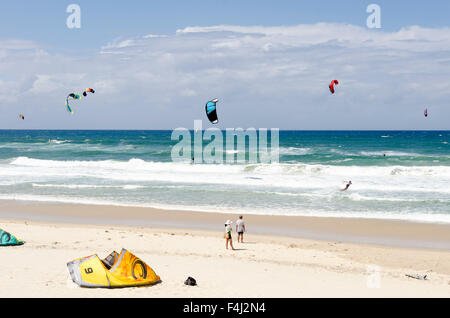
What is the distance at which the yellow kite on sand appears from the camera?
784 centimetres

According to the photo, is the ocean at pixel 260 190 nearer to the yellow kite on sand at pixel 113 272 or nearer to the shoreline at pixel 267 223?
the shoreline at pixel 267 223

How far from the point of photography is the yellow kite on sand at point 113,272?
7840 millimetres

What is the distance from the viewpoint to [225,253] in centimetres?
1128

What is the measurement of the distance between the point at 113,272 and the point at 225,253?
3914mm

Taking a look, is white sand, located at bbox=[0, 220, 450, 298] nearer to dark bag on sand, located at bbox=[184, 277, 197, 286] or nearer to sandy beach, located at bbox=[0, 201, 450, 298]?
sandy beach, located at bbox=[0, 201, 450, 298]

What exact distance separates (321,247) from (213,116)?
646 cm

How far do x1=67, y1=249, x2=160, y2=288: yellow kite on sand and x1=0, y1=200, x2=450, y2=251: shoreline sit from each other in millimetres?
6233

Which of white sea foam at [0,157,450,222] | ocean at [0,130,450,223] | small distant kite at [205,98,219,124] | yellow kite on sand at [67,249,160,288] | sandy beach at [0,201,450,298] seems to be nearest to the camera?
yellow kite on sand at [67,249,160,288]

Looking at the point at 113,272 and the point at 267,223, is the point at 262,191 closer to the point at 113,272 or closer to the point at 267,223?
the point at 267,223

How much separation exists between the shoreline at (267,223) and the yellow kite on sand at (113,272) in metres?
6.23

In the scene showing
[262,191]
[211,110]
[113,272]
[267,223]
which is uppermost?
[211,110]

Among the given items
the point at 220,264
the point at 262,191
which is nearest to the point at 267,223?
the point at 220,264

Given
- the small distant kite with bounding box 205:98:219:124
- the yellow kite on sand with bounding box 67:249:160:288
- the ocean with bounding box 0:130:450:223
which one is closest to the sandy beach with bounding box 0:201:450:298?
the yellow kite on sand with bounding box 67:249:160:288
